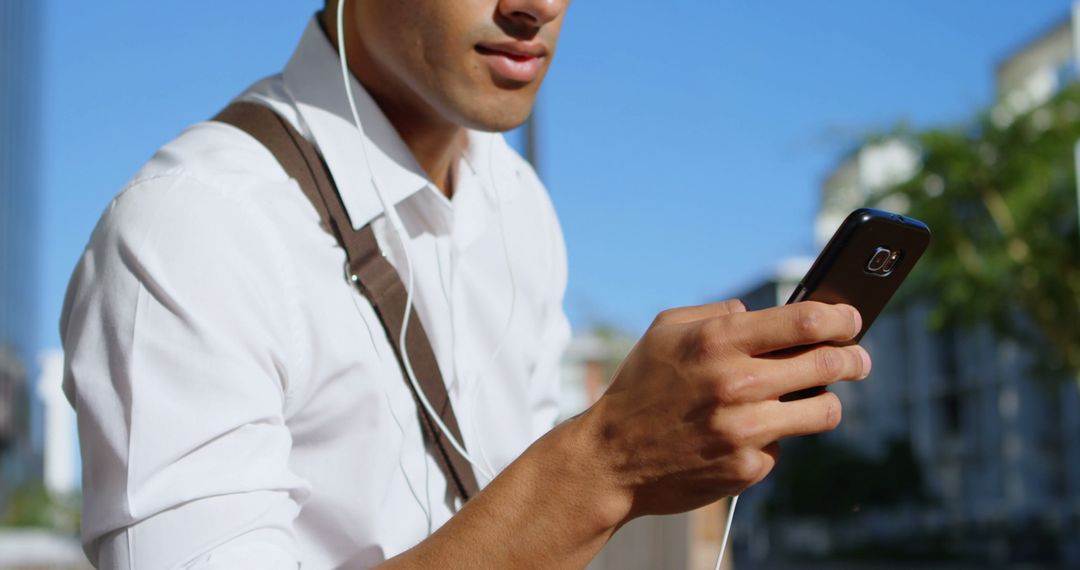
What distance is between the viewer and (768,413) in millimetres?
991

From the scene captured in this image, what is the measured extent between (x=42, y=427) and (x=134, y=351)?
332ft

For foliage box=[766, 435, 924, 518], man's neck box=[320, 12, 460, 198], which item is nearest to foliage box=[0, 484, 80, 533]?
foliage box=[766, 435, 924, 518]

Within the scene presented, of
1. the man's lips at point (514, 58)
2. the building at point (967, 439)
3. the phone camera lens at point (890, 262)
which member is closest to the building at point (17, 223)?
the building at point (967, 439)

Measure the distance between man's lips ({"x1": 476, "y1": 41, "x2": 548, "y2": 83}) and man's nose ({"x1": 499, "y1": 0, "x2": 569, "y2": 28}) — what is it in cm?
3

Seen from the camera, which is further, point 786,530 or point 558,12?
point 786,530

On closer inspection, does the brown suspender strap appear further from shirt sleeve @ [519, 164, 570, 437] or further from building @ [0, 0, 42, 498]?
building @ [0, 0, 42, 498]

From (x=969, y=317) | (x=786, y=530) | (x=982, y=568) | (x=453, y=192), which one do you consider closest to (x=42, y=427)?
(x=786, y=530)

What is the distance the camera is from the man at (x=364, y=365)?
Result: 40.1 inches

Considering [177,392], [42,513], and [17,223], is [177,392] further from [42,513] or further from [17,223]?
[17,223]

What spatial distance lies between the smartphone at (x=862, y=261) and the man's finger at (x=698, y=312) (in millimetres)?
70

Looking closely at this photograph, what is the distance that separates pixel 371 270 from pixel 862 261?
0.57 metres

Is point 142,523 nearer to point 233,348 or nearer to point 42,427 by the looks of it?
point 233,348

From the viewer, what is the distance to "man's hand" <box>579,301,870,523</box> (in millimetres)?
979

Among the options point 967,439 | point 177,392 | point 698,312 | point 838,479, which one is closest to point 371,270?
point 177,392
